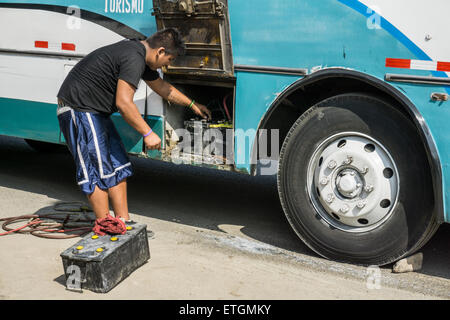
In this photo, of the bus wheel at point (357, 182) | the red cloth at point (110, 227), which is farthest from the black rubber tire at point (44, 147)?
the bus wheel at point (357, 182)

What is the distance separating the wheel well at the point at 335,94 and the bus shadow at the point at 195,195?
701 millimetres

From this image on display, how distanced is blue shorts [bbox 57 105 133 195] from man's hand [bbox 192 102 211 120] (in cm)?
73

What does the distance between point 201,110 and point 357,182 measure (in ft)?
4.69

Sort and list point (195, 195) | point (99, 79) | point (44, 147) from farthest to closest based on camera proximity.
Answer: point (44, 147) < point (195, 195) < point (99, 79)

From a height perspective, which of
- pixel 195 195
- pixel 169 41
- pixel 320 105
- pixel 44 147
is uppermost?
pixel 169 41

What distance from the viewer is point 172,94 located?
4574mm

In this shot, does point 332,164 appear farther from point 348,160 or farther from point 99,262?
point 99,262

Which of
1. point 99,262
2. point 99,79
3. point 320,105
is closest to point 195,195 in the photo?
point 99,79

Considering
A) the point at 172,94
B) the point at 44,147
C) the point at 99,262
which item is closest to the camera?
the point at 99,262

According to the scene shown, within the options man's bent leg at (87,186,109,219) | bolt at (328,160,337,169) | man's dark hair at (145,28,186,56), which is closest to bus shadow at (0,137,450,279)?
bolt at (328,160,337,169)

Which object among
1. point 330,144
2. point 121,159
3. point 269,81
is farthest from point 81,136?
point 330,144

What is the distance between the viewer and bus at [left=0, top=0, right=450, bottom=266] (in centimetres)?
361
